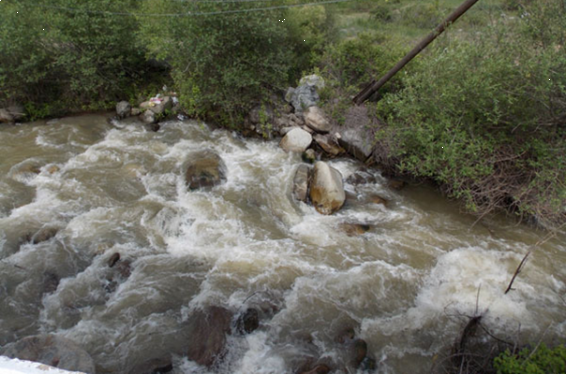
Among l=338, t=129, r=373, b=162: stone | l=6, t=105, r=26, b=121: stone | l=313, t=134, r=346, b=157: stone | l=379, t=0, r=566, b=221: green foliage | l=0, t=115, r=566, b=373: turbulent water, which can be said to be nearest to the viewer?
l=0, t=115, r=566, b=373: turbulent water

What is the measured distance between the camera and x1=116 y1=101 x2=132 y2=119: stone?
41.9 feet

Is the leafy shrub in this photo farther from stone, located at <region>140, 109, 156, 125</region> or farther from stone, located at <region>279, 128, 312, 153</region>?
stone, located at <region>140, 109, 156, 125</region>

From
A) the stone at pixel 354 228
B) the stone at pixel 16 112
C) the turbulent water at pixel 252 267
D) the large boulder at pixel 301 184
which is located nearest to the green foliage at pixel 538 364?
the turbulent water at pixel 252 267

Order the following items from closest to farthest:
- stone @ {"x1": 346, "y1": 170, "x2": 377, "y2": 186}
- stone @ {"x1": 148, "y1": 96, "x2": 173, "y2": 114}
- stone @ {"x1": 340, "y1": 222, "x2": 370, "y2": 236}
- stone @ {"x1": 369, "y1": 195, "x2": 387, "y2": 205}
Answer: stone @ {"x1": 340, "y1": 222, "x2": 370, "y2": 236} → stone @ {"x1": 369, "y1": 195, "x2": 387, "y2": 205} → stone @ {"x1": 346, "y1": 170, "x2": 377, "y2": 186} → stone @ {"x1": 148, "y1": 96, "x2": 173, "y2": 114}

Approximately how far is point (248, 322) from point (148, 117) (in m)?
9.26

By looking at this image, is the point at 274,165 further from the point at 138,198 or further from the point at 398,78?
the point at 398,78

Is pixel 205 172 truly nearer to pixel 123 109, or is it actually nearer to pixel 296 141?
pixel 296 141

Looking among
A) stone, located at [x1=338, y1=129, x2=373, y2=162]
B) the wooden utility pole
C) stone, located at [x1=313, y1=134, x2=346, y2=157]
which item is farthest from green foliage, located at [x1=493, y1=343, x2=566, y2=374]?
stone, located at [x1=313, y1=134, x2=346, y2=157]

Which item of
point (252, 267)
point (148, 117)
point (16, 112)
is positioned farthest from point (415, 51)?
point (16, 112)

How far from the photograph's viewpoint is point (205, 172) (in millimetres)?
9500

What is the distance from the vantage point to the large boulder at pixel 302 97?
38.2 feet

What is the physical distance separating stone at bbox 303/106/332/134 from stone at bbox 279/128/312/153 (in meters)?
0.35

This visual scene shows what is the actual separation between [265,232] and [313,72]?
7639mm

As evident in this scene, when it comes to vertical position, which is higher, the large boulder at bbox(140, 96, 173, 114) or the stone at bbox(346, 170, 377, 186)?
the large boulder at bbox(140, 96, 173, 114)
